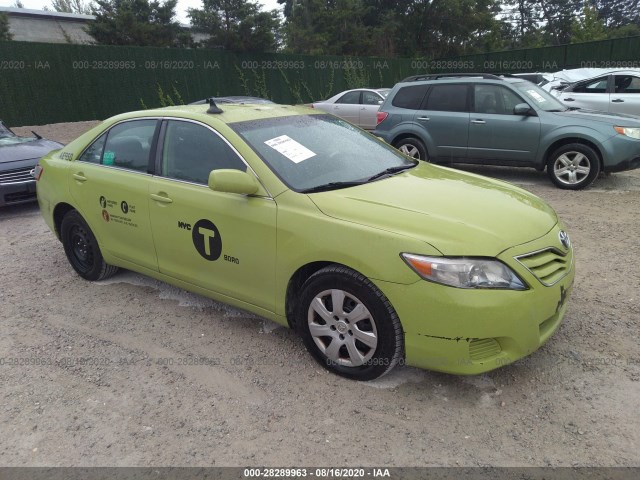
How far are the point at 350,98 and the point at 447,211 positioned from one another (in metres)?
12.2

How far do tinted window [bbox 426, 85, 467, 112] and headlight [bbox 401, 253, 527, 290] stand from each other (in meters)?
6.12

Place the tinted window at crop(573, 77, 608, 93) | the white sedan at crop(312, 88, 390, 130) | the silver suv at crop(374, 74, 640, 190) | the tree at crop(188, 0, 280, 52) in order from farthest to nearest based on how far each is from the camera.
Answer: the tree at crop(188, 0, 280, 52), the white sedan at crop(312, 88, 390, 130), the tinted window at crop(573, 77, 608, 93), the silver suv at crop(374, 74, 640, 190)

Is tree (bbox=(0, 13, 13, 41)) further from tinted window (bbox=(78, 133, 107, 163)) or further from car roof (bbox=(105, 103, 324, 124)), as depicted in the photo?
car roof (bbox=(105, 103, 324, 124))

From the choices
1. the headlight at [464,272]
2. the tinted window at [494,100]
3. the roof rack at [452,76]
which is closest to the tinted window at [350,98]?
the roof rack at [452,76]

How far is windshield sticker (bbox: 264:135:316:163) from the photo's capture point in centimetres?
334

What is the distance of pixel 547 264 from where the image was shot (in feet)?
9.28

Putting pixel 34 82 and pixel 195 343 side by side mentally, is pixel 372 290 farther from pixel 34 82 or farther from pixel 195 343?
pixel 34 82

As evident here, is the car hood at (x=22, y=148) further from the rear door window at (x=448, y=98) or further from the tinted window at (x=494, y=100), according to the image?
the tinted window at (x=494, y=100)

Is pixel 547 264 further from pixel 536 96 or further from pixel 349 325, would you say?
pixel 536 96

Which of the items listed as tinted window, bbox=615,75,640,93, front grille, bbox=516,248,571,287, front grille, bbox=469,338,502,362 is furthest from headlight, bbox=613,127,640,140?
front grille, bbox=469,338,502,362

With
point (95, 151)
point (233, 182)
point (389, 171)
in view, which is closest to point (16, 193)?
point (95, 151)

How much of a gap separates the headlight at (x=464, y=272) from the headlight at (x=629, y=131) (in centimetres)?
575

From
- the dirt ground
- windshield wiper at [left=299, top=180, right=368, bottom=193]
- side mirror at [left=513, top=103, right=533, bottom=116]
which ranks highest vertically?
side mirror at [left=513, top=103, right=533, bottom=116]

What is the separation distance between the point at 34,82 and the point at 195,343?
13934 mm
